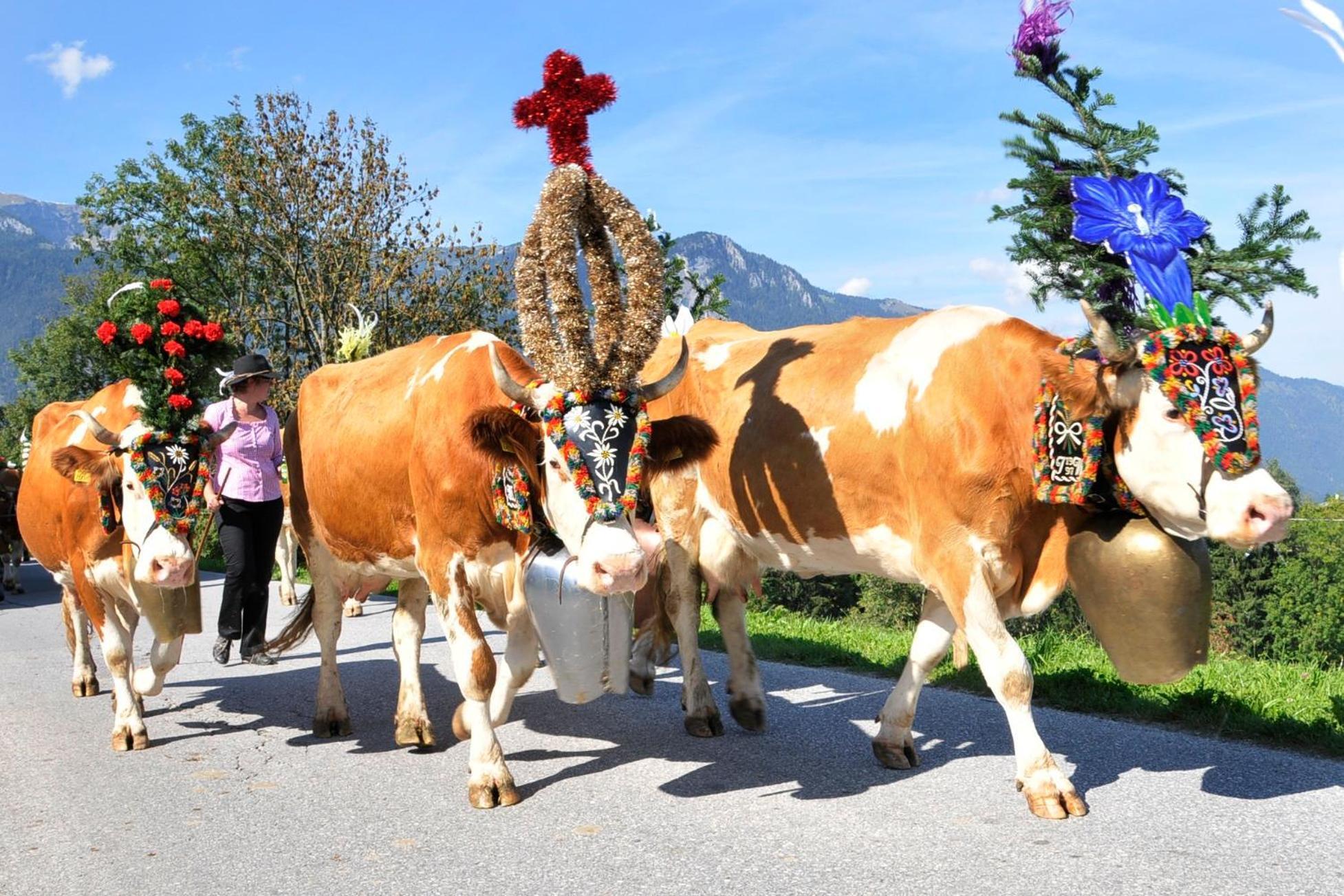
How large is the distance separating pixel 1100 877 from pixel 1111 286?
10.8 ft

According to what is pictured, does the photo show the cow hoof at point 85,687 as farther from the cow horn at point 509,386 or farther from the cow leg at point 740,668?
the cow horn at point 509,386

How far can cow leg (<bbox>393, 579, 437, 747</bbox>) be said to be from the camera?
633 cm

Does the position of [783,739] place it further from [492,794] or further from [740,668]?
[492,794]

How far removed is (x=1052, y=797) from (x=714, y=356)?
3292mm

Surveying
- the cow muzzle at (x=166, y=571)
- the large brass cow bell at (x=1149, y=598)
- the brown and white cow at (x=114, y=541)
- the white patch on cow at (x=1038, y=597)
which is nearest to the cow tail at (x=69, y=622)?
the brown and white cow at (x=114, y=541)

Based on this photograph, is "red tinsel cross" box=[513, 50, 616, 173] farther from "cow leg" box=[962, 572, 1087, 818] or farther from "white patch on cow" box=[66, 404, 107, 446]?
"white patch on cow" box=[66, 404, 107, 446]

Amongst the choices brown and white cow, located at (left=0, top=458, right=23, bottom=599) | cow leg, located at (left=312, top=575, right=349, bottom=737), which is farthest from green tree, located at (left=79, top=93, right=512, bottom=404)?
cow leg, located at (left=312, top=575, right=349, bottom=737)

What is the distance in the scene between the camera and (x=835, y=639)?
9.41 metres

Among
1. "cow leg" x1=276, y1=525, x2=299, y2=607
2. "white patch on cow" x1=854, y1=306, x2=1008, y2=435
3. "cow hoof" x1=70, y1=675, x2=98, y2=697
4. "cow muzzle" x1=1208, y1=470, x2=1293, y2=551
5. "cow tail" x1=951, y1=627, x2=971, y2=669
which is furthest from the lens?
"cow leg" x1=276, y1=525, x2=299, y2=607

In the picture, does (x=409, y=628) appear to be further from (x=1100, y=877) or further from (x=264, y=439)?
(x=1100, y=877)

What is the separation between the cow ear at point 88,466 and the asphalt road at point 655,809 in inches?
58.3

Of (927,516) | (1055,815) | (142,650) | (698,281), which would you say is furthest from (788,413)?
(698,281)

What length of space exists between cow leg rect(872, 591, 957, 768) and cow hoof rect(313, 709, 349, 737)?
3.01 m

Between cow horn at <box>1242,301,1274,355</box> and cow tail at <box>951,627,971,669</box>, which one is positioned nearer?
cow horn at <box>1242,301,1274,355</box>
